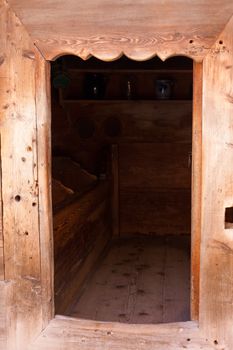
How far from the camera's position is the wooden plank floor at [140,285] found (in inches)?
128

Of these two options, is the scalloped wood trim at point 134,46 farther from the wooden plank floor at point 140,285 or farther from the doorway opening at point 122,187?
the wooden plank floor at point 140,285

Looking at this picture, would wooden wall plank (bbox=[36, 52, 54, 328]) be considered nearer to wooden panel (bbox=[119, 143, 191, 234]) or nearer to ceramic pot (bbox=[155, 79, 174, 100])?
ceramic pot (bbox=[155, 79, 174, 100])

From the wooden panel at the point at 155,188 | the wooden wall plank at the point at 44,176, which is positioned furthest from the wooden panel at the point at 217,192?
the wooden panel at the point at 155,188

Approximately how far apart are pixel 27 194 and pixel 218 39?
93 cm

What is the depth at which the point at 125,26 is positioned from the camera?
1641mm

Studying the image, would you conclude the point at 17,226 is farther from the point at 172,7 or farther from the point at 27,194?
Result: the point at 172,7

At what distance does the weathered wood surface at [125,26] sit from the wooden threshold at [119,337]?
42.1 inches

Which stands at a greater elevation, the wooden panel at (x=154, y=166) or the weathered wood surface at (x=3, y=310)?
the wooden panel at (x=154, y=166)

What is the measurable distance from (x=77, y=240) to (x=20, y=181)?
184 centimetres

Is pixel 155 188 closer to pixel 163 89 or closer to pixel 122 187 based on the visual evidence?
pixel 122 187

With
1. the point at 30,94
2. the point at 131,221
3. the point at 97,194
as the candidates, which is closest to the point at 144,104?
the point at 97,194

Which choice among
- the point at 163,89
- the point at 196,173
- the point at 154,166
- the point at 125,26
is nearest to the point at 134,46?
the point at 125,26

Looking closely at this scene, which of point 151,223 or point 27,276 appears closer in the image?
point 27,276

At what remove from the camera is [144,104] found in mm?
4699
